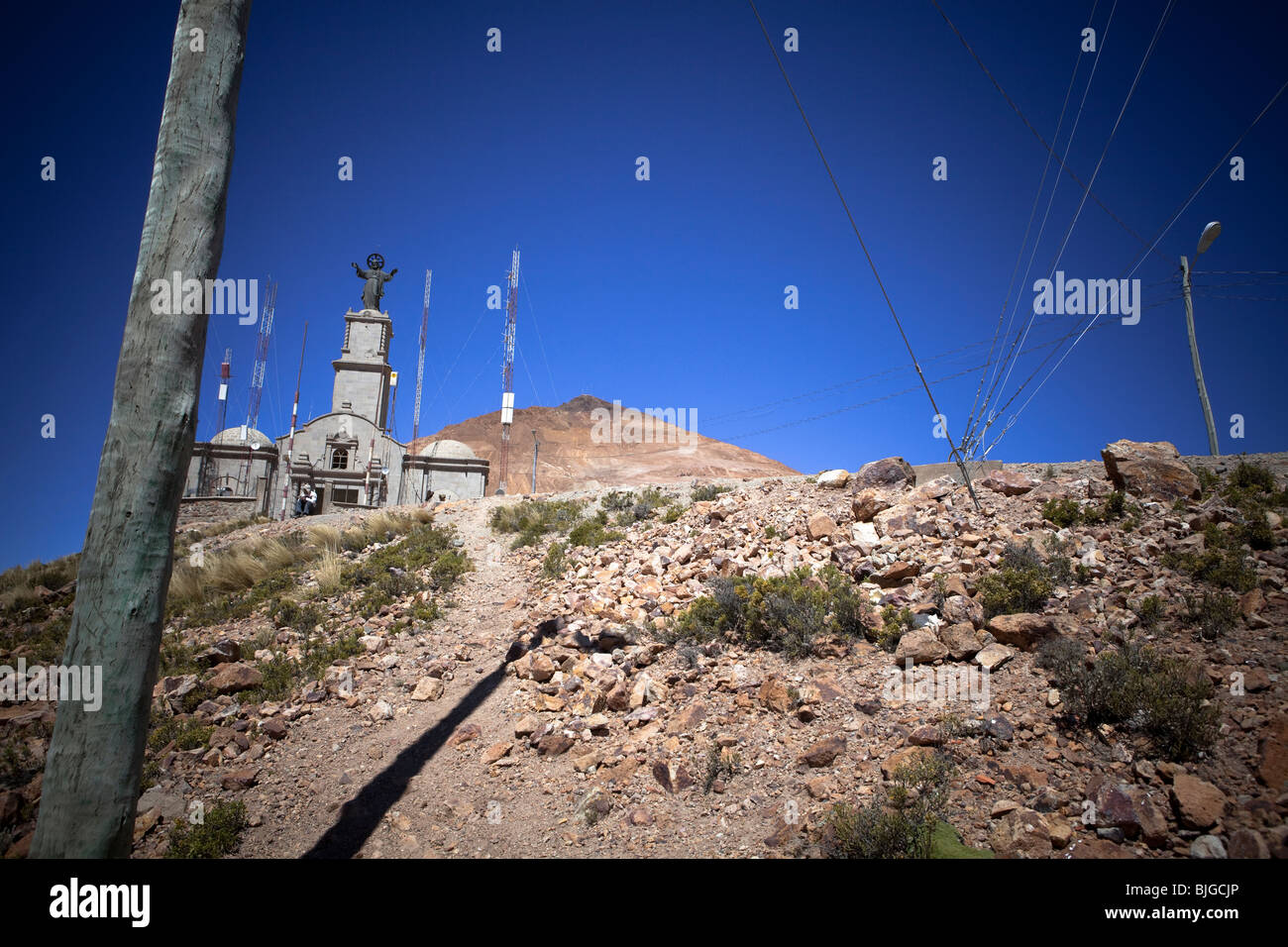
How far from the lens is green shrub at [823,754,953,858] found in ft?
12.1

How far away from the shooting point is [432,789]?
17.7ft

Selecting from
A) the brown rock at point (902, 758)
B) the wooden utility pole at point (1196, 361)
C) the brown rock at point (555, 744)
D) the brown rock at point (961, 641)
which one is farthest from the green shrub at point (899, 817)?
the wooden utility pole at point (1196, 361)

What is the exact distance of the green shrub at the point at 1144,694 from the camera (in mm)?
4031

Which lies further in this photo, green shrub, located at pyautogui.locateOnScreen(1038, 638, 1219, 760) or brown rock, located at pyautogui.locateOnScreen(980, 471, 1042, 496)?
brown rock, located at pyautogui.locateOnScreen(980, 471, 1042, 496)

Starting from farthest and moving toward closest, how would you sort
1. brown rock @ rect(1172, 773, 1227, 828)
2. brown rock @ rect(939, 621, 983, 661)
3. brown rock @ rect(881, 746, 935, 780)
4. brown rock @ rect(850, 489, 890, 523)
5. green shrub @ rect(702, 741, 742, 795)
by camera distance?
brown rock @ rect(850, 489, 890, 523) < brown rock @ rect(939, 621, 983, 661) < green shrub @ rect(702, 741, 742, 795) < brown rock @ rect(881, 746, 935, 780) < brown rock @ rect(1172, 773, 1227, 828)

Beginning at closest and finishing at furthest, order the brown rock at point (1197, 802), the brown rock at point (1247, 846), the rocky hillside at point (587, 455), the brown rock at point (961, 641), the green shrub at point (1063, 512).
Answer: the brown rock at point (1247, 846), the brown rock at point (1197, 802), the brown rock at point (961, 641), the green shrub at point (1063, 512), the rocky hillside at point (587, 455)

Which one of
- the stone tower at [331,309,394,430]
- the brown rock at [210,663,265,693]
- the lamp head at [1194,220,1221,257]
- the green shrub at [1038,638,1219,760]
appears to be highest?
the stone tower at [331,309,394,430]

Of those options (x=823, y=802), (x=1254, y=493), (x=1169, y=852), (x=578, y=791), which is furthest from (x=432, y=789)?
(x=1254, y=493)

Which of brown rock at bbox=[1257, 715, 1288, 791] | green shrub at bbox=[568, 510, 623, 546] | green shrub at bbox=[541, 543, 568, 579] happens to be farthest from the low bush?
green shrub at bbox=[568, 510, 623, 546]

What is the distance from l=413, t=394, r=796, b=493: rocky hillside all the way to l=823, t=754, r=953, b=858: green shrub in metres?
63.7

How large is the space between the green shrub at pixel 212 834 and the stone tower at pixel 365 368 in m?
35.5

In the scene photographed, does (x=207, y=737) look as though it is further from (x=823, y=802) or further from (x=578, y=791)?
(x=823, y=802)

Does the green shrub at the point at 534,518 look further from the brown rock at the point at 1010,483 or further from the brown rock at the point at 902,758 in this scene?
the brown rock at the point at 902,758

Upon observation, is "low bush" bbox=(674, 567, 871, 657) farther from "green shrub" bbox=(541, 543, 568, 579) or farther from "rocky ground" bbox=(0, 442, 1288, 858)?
"green shrub" bbox=(541, 543, 568, 579)
